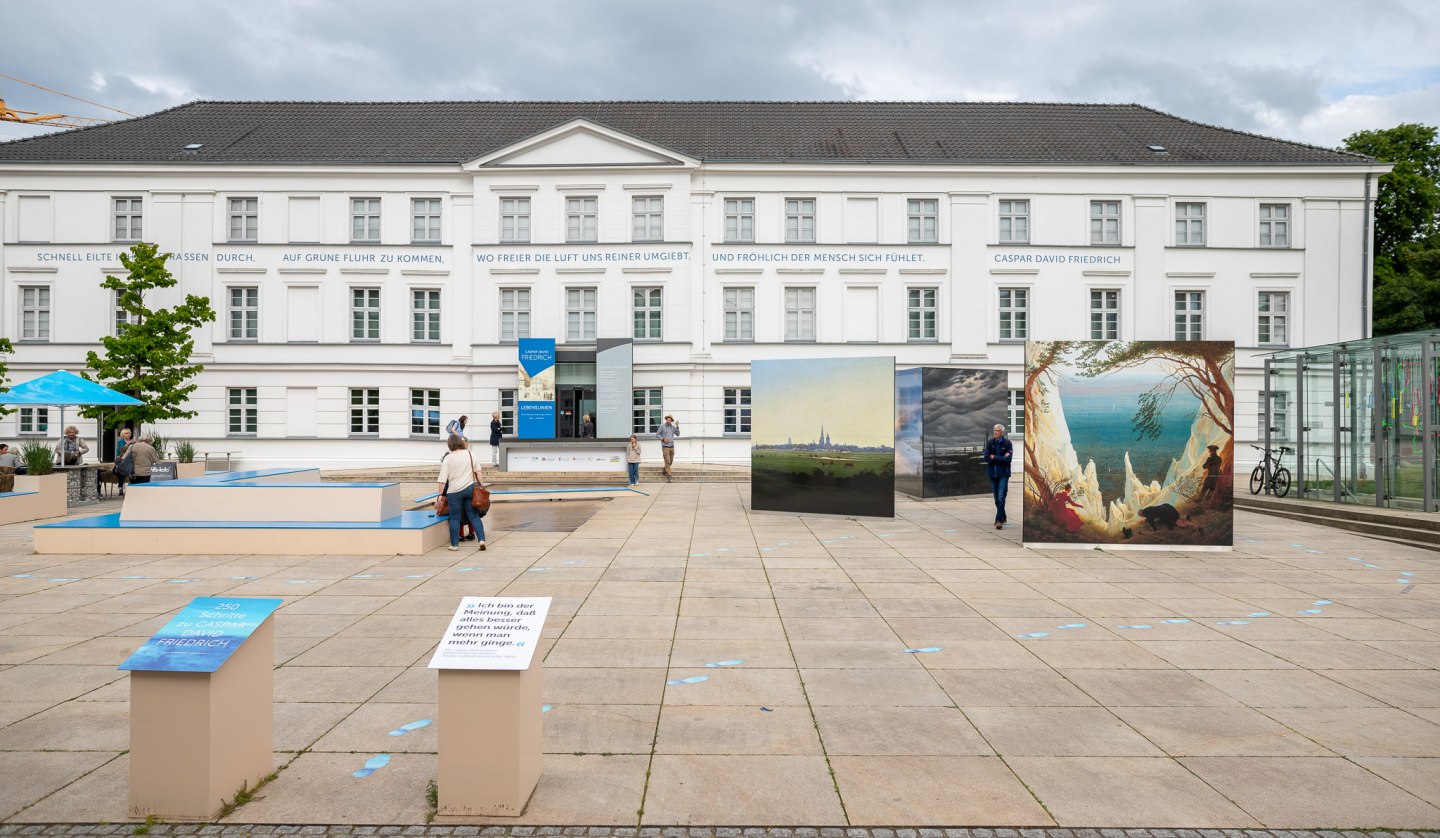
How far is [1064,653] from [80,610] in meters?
9.32

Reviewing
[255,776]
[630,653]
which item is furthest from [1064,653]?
[255,776]

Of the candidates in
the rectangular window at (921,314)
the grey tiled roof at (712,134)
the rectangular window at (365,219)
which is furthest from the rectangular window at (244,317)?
the rectangular window at (921,314)

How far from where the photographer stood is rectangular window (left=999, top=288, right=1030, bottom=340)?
110ft

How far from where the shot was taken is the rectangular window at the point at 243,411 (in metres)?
33.2

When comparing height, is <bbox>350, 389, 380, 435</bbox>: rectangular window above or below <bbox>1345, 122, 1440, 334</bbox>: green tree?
below

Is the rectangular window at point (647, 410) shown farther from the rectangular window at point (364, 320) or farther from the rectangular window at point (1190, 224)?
the rectangular window at point (1190, 224)

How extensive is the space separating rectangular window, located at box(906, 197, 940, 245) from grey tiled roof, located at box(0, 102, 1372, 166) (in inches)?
60.3

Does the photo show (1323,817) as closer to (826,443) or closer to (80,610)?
(80,610)

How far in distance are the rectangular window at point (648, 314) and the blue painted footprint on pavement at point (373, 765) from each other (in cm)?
2883

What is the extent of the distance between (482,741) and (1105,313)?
33885mm

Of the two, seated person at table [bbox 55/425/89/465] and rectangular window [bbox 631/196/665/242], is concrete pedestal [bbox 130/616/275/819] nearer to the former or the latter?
seated person at table [bbox 55/425/89/465]

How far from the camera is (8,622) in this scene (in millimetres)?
8266

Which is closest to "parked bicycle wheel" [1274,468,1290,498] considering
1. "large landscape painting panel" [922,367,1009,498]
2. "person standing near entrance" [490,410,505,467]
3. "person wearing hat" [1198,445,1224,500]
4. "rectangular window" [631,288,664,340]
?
"large landscape painting panel" [922,367,1009,498]

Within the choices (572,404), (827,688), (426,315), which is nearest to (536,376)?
(572,404)
